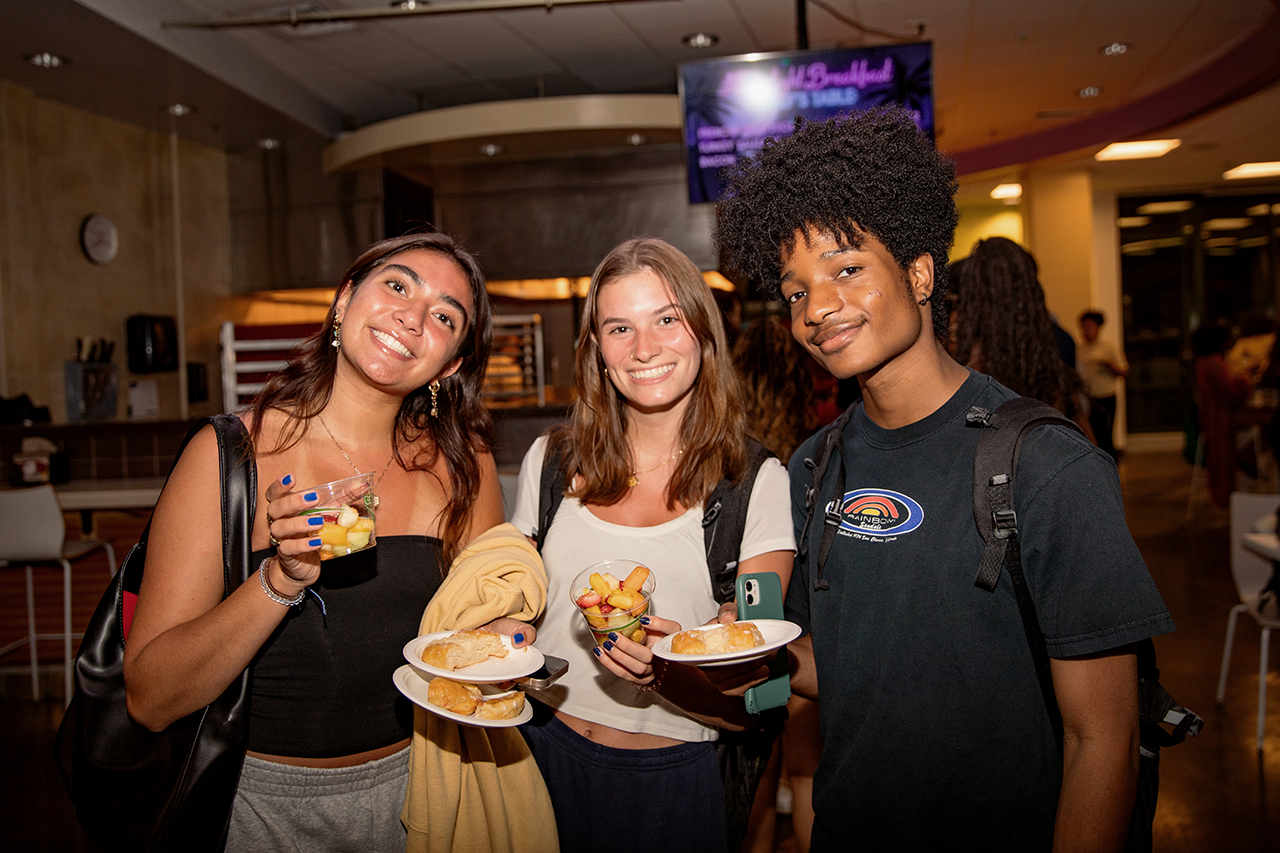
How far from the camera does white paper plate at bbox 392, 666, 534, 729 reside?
137 centimetres

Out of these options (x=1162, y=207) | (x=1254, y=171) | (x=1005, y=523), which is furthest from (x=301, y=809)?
(x=1162, y=207)

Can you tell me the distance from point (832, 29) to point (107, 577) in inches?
260

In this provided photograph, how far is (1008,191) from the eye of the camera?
12.0m

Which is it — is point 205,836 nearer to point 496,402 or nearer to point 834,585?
point 834,585

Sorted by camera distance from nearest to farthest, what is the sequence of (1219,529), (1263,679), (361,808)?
(361,808)
(1263,679)
(1219,529)

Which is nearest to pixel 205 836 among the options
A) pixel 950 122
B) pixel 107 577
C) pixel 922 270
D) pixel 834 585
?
pixel 834 585

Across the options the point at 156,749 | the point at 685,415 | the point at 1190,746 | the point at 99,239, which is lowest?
the point at 1190,746

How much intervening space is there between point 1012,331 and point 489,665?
7.49ft

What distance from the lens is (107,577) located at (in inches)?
206

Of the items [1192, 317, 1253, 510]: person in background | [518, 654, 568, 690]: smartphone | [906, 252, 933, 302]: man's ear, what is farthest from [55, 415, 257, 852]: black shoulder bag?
[1192, 317, 1253, 510]: person in background

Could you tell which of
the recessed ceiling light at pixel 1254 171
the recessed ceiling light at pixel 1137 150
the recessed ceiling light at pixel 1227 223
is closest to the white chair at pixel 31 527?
the recessed ceiling light at pixel 1137 150

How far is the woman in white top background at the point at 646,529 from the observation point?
174 cm

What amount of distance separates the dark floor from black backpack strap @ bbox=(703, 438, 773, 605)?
75 centimetres

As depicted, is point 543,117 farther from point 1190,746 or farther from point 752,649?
point 752,649
